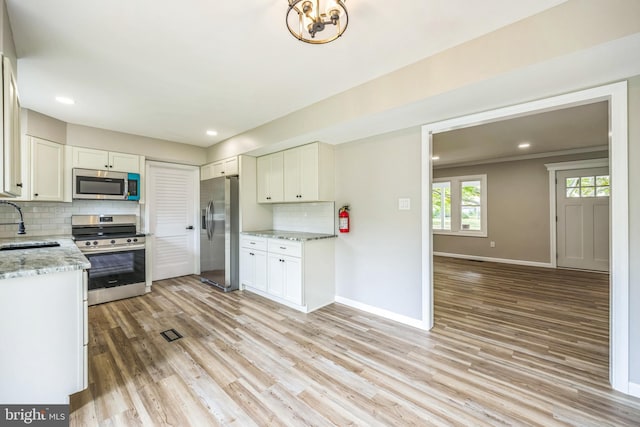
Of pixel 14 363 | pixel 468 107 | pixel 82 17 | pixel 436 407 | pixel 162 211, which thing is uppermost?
pixel 82 17

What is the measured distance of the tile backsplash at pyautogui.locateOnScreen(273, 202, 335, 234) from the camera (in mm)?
3744

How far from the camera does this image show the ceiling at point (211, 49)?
1.62 metres

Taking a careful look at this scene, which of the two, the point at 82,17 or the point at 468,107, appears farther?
the point at 468,107

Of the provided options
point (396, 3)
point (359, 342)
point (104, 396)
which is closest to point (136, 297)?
point (104, 396)

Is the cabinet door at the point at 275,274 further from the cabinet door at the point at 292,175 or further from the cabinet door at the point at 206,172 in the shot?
the cabinet door at the point at 206,172

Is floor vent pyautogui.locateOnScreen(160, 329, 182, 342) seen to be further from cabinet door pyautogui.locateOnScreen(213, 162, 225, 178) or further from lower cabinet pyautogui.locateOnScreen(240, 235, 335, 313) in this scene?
cabinet door pyautogui.locateOnScreen(213, 162, 225, 178)

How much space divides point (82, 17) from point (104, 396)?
2475 mm

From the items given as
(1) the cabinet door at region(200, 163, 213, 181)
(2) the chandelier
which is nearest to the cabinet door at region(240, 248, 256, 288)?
(1) the cabinet door at region(200, 163, 213, 181)

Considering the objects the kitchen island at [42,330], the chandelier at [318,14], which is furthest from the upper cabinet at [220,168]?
the chandelier at [318,14]

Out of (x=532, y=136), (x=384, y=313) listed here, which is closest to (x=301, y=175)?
(x=384, y=313)

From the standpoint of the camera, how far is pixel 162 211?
463 centimetres

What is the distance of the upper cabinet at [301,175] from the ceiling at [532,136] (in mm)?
1985

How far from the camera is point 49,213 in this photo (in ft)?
12.1

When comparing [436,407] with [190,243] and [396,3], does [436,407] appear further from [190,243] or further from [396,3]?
[190,243]
